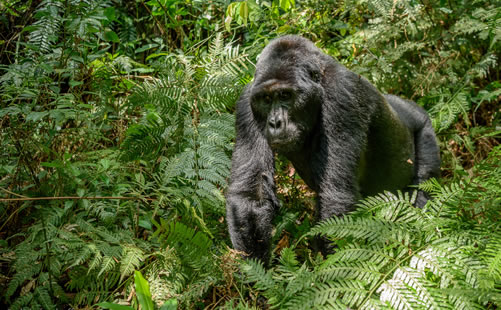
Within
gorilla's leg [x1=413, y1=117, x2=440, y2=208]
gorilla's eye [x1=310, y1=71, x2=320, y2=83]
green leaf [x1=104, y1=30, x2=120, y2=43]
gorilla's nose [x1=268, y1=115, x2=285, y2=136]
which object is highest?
gorilla's eye [x1=310, y1=71, x2=320, y2=83]

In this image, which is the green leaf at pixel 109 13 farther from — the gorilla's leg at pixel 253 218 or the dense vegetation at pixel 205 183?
the gorilla's leg at pixel 253 218

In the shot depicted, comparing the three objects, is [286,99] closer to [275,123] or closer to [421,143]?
[275,123]

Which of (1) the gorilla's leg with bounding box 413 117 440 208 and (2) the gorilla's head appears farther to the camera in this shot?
(1) the gorilla's leg with bounding box 413 117 440 208

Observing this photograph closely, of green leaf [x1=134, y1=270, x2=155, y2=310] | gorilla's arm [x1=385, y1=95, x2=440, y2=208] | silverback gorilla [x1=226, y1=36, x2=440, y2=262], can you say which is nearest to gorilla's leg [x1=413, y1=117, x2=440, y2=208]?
gorilla's arm [x1=385, y1=95, x2=440, y2=208]

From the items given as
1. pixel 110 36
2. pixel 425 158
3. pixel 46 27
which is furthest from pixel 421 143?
pixel 46 27

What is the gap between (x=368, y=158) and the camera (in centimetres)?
401

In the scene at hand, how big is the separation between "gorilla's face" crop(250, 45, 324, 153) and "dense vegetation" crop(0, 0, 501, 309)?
34 cm

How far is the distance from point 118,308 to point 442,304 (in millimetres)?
1379

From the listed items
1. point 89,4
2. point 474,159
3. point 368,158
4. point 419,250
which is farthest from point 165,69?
point 474,159

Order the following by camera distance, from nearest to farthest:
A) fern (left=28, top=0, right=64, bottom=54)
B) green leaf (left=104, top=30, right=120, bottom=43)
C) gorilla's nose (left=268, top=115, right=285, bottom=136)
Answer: gorilla's nose (left=268, top=115, right=285, bottom=136)
fern (left=28, top=0, right=64, bottom=54)
green leaf (left=104, top=30, right=120, bottom=43)

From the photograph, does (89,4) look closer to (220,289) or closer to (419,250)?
(220,289)

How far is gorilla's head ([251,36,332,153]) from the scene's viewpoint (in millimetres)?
3287

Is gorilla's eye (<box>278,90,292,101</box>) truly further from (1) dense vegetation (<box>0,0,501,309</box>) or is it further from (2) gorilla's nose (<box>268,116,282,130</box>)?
(1) dense vegetation (<box>0,0,501,309</box>)

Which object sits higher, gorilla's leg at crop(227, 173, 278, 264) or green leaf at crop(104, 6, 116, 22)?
green leaf at crop(104, 6, 116, 22)
